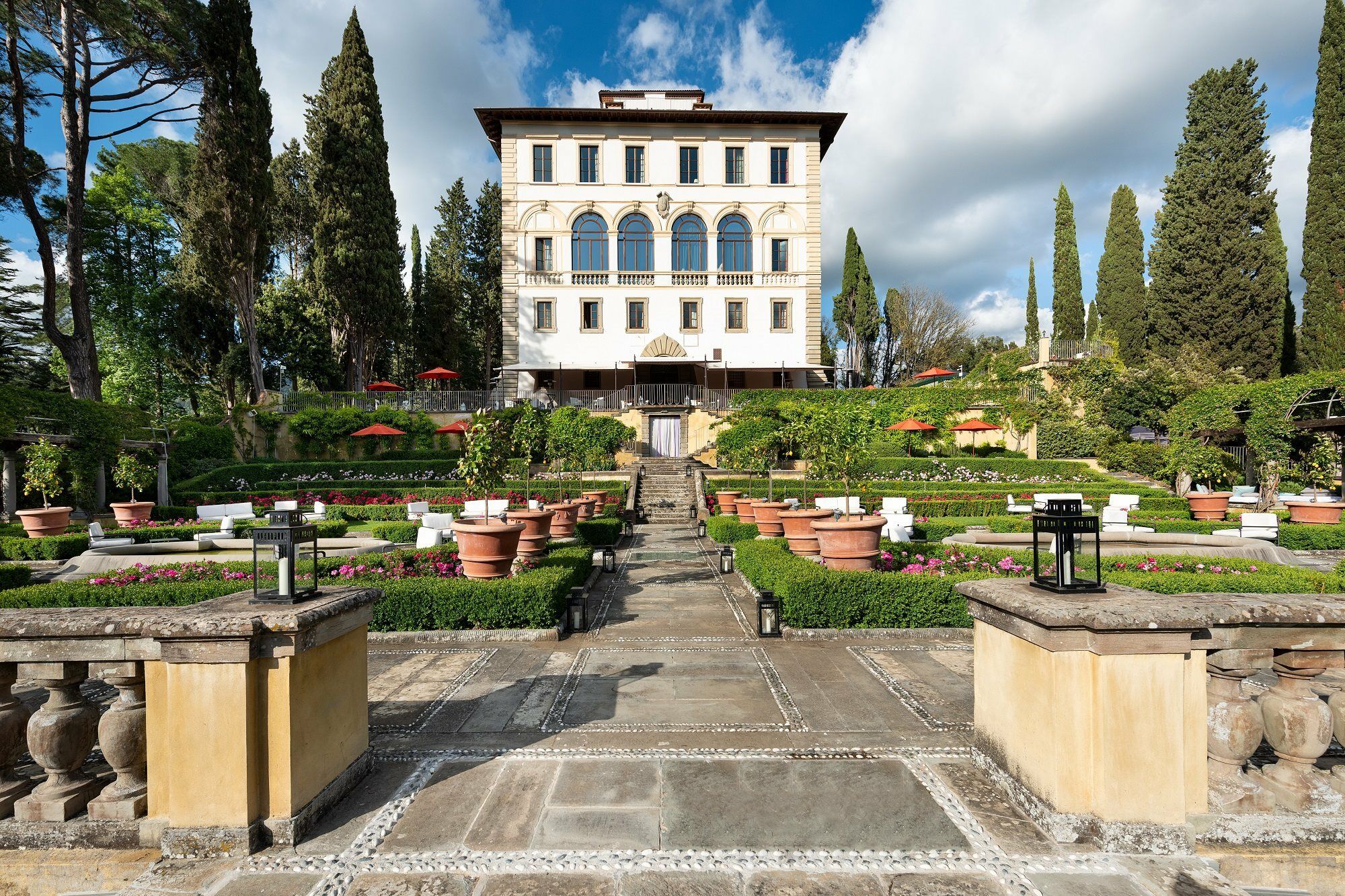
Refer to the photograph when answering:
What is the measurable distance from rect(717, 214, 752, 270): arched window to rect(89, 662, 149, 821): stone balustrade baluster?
3323cm

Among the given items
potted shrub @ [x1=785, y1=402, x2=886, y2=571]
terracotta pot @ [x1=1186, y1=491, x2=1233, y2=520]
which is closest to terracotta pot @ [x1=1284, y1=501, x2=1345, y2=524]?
terracotta pot @ [x1=1186, y1=491, x2=1233, y2=520]

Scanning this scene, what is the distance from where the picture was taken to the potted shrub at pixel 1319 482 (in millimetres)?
14695

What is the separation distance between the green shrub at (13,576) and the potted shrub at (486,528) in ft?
20.2

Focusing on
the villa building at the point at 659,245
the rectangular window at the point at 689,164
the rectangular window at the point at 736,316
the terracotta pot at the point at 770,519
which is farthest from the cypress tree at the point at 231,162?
the terracotta pot at the point at 770,519

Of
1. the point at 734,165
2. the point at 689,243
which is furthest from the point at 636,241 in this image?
the point at 734,165

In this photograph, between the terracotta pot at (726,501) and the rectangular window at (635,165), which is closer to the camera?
the terracotta pot at (726,501)

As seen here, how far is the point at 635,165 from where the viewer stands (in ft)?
109

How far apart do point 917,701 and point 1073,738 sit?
226 centimetres

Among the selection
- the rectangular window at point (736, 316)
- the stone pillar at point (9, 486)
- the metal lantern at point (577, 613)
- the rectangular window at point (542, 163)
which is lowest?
the metal lantern at point (577, 613)

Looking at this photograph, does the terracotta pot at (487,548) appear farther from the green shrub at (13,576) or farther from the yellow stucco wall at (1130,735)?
the yellow stucco wall at (1130,735)

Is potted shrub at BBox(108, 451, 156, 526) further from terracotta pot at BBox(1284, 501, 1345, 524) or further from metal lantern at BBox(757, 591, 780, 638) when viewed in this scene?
terracotta pot at BBox(1284, 501, 1345, 524)

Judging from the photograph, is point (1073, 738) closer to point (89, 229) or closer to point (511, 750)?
point (511, 750)

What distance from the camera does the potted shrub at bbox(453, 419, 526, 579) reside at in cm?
812

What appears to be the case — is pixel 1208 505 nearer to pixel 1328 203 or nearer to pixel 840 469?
pixel 840 469
